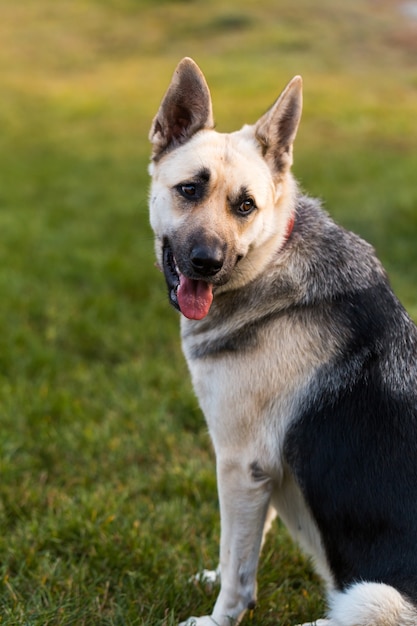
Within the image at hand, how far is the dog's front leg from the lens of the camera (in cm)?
304

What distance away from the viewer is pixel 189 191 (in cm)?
317

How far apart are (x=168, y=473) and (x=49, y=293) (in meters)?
3.13

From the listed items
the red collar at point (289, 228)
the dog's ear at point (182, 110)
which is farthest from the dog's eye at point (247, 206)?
the dog's ear at point (182, 110)

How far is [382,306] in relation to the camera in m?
3.04

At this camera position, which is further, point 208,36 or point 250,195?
point 208,36

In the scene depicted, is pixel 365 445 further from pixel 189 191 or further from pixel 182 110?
pixel 182 110

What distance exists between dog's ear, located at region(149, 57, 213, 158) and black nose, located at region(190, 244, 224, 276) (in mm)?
692

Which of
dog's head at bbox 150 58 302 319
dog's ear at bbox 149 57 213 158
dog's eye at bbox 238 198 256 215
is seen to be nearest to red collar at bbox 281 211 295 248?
dog's head at bbox 150 58 302 319

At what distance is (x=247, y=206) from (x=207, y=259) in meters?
0.37

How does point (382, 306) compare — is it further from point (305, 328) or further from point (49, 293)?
point (49, 293)

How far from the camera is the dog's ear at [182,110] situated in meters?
3.24

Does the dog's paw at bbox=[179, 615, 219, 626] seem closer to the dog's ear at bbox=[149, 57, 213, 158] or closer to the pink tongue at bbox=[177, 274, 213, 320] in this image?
the pink tongue at bbox=[177, 274, 213, 320]

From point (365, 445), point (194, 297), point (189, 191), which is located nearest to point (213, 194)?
point (189, 191)

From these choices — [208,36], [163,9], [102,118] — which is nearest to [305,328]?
[102,118]
